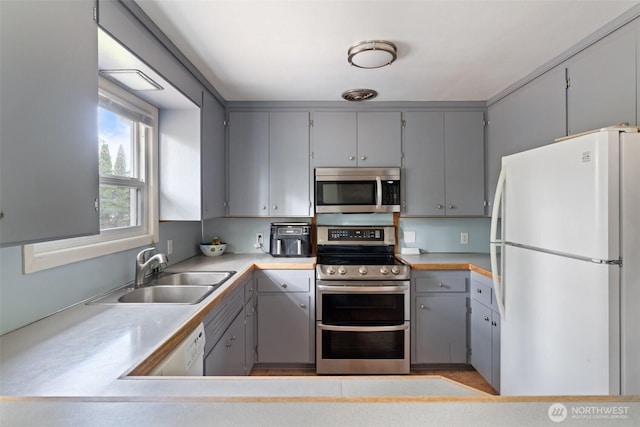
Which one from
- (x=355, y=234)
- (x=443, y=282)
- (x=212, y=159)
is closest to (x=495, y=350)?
(x=443, y=282)

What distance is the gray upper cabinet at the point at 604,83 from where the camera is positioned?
1.49 metres

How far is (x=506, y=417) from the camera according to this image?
667 millimetres

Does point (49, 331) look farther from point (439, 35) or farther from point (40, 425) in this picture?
point (439, 35)

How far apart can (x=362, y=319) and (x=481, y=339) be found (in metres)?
0.91

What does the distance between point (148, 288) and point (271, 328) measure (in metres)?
1.07

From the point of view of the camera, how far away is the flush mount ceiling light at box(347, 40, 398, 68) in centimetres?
174

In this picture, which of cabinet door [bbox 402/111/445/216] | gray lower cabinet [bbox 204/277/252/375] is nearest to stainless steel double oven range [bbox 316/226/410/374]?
gray lower cabinet [bbox 204/277/252/375]

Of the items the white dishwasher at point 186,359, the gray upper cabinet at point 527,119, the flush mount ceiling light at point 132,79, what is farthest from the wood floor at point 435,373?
the flush mount ceiling light at point 132,79

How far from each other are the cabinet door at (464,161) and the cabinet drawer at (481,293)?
2.40 ft

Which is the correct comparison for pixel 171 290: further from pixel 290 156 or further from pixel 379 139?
pixel 379 139

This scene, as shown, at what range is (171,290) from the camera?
6.16 ft

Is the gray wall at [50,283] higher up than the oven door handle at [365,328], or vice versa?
the gray wall at [50,283]

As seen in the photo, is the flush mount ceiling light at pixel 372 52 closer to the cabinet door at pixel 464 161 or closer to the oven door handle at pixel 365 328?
the cabinet door at pixel 464 161

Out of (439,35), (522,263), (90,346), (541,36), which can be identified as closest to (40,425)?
(90,346)
